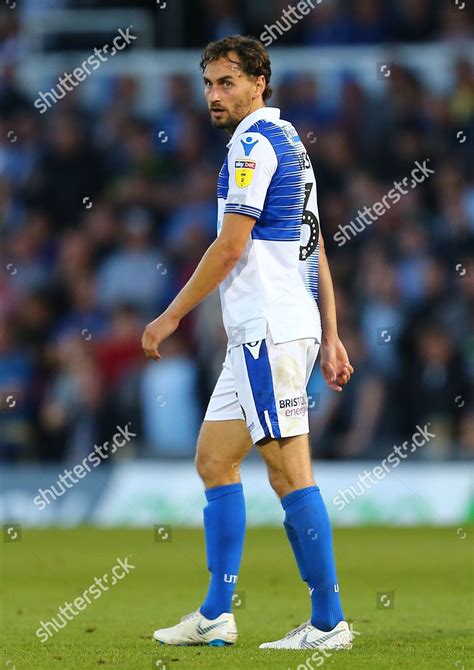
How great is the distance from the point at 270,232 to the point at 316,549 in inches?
52.5

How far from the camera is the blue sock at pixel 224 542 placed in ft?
20.2

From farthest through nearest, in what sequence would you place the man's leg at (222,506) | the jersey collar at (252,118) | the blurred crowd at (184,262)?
1. the blurred crowd at (184,262)
2. the man's leg at (222,506)
3. the jersey collar at (252,118)

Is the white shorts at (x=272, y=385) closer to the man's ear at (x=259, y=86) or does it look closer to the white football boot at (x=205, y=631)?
the white football boot at (x=205, y=631)

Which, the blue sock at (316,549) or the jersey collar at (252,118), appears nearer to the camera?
the blue sock at (316,549)

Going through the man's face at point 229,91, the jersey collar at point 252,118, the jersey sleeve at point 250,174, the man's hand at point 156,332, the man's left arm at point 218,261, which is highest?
the man's face at point 229,91

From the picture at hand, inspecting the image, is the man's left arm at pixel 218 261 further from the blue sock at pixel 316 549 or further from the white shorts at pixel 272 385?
the blue sock at pixel 316 549

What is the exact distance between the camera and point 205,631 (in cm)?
615

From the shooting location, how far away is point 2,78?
17.7m

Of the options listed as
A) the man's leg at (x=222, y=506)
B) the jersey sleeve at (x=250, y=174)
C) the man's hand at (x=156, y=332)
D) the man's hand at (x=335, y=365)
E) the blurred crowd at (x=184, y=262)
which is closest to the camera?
the man's hand at (x=156, y=332)

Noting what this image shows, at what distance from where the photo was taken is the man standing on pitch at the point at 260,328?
5730 mm

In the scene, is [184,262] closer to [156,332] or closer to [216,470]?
[216,470]

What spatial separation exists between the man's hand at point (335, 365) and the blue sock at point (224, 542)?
25.6 inches

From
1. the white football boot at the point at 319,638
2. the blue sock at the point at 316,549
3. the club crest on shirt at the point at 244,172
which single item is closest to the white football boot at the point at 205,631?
the white football boot at the point at 319,638

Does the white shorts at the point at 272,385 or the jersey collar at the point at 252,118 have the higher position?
the jersey collar at the point at 252,118
